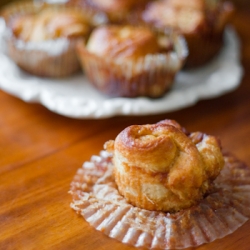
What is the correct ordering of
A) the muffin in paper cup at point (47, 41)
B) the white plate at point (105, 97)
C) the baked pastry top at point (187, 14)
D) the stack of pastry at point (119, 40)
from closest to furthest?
the white plate at point (105, 97) → the stack of pastry at point (119, 40) → the muffin in paper cup at point (47, 41) → the baked pastry top at point (187, 14)

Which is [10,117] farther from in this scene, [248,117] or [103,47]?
[248,117]

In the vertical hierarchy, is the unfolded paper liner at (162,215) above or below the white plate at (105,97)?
below

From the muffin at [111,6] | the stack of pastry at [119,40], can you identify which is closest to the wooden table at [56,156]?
the stack of pastry at [119,40]

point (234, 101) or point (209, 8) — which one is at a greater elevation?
point (209, 8)

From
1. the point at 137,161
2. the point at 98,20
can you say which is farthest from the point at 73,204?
the point at 98,20

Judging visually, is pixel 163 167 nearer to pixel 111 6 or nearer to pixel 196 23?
pixel 196 23

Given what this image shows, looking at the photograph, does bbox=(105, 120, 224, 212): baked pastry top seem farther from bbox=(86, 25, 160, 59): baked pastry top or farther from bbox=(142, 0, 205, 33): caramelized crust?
bbox=(142, 0, 205, 33): caramelized crust

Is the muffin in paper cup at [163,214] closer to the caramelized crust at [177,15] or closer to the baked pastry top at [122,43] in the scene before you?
the baked pastry top at [122,43]
